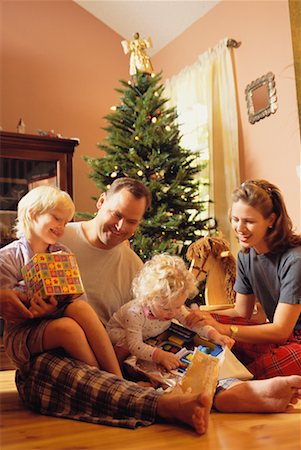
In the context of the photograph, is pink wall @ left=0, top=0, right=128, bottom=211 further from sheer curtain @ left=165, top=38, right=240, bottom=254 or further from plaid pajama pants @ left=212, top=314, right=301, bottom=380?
plaid pajama pants @ left=212, top=314, right=301, bottom=380

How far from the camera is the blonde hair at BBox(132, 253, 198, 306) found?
1627 millimetres

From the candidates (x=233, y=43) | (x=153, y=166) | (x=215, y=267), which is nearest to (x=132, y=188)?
(x=215, y=267)

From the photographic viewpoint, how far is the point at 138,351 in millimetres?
1627

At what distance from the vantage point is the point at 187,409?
1.24 metres

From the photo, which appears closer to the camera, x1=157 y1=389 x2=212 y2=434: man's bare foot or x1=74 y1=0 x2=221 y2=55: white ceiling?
x1=157 y1=389 x2=212 y2=434: man's bare foot

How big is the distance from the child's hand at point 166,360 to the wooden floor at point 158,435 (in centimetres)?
23

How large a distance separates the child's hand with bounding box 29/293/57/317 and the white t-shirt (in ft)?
1.27

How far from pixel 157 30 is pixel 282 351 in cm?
303

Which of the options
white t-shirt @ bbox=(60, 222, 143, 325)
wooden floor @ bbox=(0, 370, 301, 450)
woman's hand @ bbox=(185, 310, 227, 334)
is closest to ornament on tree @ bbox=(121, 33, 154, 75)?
white t-shirt @ bbox=(60, 222, 143, 325)

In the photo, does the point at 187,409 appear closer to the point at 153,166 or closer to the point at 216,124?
the point at 153,166

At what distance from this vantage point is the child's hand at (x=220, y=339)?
1.66m

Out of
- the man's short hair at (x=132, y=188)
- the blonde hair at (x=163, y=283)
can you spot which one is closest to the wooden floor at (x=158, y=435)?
the blonde hair at (x=163, y=283)

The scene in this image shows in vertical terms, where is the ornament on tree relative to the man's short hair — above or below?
above

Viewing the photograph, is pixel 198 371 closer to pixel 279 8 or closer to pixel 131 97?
pixel 131 97
